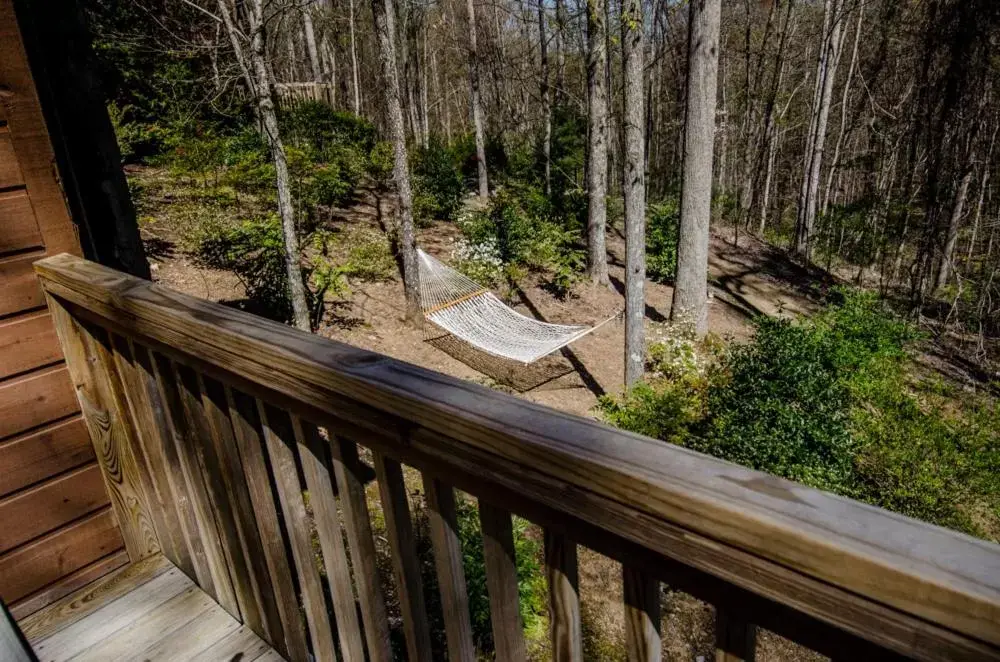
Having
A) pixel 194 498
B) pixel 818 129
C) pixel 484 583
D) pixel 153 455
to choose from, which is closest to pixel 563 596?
pixel 194 498

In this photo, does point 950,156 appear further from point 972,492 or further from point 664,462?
point 664,462

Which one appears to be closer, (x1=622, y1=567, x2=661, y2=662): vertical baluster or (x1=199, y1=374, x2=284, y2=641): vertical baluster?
(x1=622, y1=567, x2=661, y2=662): vertical baluster

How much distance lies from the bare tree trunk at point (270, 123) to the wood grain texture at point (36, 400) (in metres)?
3.63

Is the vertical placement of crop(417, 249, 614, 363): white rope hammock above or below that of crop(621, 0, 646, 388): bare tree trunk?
below

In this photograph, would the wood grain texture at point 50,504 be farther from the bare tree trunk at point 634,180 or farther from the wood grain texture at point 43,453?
the bare tree trunk at point 634,180

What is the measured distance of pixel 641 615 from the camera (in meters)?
0.61

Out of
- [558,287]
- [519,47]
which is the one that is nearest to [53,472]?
[558,287]

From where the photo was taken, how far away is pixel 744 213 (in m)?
19.8

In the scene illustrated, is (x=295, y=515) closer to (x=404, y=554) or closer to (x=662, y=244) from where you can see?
(x=404, y=554)

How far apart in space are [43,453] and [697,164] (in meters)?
8.06

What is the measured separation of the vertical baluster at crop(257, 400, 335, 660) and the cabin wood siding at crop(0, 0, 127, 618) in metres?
0.95

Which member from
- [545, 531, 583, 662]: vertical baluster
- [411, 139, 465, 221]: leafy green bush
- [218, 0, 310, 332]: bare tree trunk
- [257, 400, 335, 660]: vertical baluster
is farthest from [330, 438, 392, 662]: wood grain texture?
[411, 139, 465, 221]: leafy green bush

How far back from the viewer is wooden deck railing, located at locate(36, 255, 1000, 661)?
0.41 m

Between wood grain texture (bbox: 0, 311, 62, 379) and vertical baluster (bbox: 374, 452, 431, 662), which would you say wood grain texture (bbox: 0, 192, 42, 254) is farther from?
vertical baluster (bbox: 374, 452, 431, 662)
